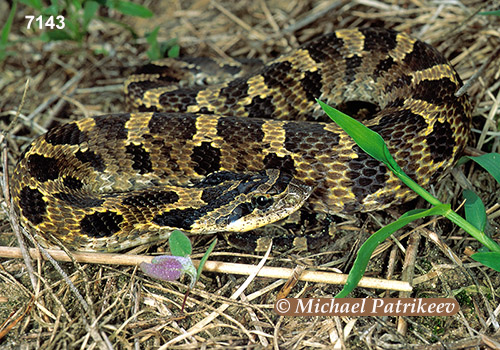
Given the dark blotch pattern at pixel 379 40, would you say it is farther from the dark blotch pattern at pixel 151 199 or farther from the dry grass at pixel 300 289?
the dark blotch pattern at pixel 151 199

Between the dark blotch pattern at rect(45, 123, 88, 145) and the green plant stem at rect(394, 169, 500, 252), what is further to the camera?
the dark blotch pattern at rect(45, 123, 88, 145)

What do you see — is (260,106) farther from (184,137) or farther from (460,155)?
(460,155)

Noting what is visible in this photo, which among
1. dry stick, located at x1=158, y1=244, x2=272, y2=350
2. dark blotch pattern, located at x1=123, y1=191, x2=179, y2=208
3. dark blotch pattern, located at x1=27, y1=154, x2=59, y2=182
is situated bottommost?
dry stick, located at x1=158, y1=244, x2=272, y2=350

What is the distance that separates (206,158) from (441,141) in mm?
2716

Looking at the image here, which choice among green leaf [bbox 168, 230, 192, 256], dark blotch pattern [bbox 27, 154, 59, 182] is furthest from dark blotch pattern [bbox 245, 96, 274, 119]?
A: dark blotch pattern [bbox 27, 154, 59, 182]

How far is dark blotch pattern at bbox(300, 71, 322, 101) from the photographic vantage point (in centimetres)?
639

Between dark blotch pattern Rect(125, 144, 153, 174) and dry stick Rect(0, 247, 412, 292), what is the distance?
1.34m

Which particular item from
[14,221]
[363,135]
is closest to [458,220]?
[363,135]

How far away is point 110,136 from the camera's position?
5.82 metres

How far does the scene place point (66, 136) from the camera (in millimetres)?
5781

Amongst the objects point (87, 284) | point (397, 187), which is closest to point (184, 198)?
point (87, 284)

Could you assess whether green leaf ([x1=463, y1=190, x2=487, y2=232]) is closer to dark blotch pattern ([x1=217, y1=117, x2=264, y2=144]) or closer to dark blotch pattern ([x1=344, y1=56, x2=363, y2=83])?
dark blotch pattern ([x1=217, y1=117, x2=264, y2=144])

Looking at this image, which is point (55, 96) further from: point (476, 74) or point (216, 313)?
point (476, 74)

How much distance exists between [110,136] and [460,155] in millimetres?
4241
